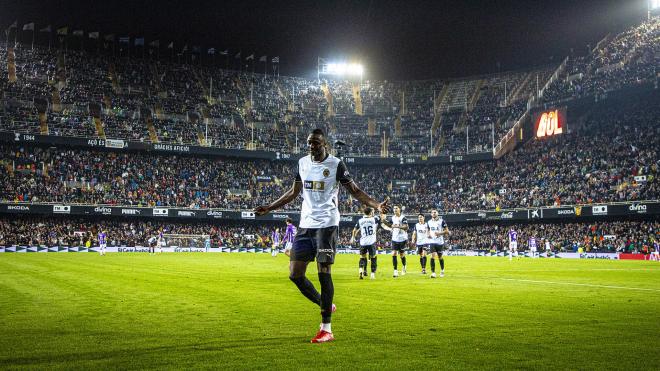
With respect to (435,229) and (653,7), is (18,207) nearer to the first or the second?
(435,229)

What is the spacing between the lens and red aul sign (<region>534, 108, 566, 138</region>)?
62094 millimetres

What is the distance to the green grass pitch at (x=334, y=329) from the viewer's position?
664 centimetres

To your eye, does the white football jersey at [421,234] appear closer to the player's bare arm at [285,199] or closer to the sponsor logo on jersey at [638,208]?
the player's bare arm at [285,199]

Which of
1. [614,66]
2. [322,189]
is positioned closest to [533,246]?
→ [614,66]

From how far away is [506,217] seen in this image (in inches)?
2486

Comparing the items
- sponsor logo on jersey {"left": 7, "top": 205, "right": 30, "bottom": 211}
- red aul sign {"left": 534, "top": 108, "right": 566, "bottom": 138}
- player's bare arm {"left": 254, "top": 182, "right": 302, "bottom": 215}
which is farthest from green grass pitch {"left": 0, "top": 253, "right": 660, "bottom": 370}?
red aul sign {"left": 534, "top": 108, "right": 566, "bottom": 138}

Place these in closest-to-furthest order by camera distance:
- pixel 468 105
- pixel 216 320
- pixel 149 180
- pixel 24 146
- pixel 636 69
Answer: pixel 216 320 < pixel 636 69 < pixel 24 146 < pixel 149 180 < pixel 468 105

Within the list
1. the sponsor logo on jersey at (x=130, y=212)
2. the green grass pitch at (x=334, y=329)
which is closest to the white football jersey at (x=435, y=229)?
the green grass pitch at (x=334, y=329)

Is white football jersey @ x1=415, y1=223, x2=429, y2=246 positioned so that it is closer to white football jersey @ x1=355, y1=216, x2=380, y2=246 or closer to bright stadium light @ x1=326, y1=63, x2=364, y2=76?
white football jersey @ x1=355, y1=216, x2=380, y2=246

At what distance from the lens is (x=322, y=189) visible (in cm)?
870

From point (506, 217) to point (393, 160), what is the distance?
56.2ft

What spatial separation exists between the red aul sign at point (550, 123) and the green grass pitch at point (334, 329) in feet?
162

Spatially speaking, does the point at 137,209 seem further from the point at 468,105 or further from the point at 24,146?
the point at 468,105

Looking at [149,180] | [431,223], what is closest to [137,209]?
[149,180]
